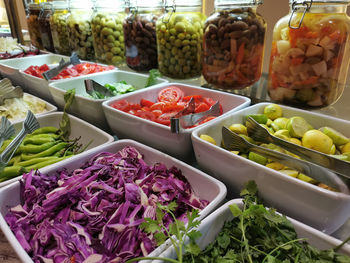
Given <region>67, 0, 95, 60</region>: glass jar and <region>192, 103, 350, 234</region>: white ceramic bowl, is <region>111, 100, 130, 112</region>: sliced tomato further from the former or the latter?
<region>67, 0, 95, 60</region>: glass jar

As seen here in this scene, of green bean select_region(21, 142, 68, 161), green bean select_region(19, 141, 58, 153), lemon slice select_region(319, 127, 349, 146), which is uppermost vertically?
lemon slice select_region(319, 127, 349, 146)

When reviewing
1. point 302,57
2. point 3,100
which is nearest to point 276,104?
point 302,57

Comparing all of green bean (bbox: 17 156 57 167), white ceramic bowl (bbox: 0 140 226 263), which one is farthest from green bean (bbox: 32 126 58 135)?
white ceramic bowl (bbox: 0 140 226 263)

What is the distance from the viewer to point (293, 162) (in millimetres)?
577

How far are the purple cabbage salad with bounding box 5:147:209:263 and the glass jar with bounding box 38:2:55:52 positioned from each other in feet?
5.00

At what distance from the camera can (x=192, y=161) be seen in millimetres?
840

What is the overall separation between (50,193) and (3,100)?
73 centimetres

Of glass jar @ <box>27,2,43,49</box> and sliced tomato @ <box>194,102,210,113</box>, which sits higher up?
glass jar @ <box>27,2,43,49</box>

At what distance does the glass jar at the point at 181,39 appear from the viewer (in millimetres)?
1122

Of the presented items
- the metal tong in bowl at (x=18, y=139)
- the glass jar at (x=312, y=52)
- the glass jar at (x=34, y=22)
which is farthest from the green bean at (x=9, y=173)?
the glass jar at (x=34, y=22)

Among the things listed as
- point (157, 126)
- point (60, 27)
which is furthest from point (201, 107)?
point (60, 27)

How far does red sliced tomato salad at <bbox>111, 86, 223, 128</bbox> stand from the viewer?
916 mm

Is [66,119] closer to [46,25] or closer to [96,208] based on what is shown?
[96,208]

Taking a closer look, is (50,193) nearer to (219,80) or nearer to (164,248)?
(164,248)
